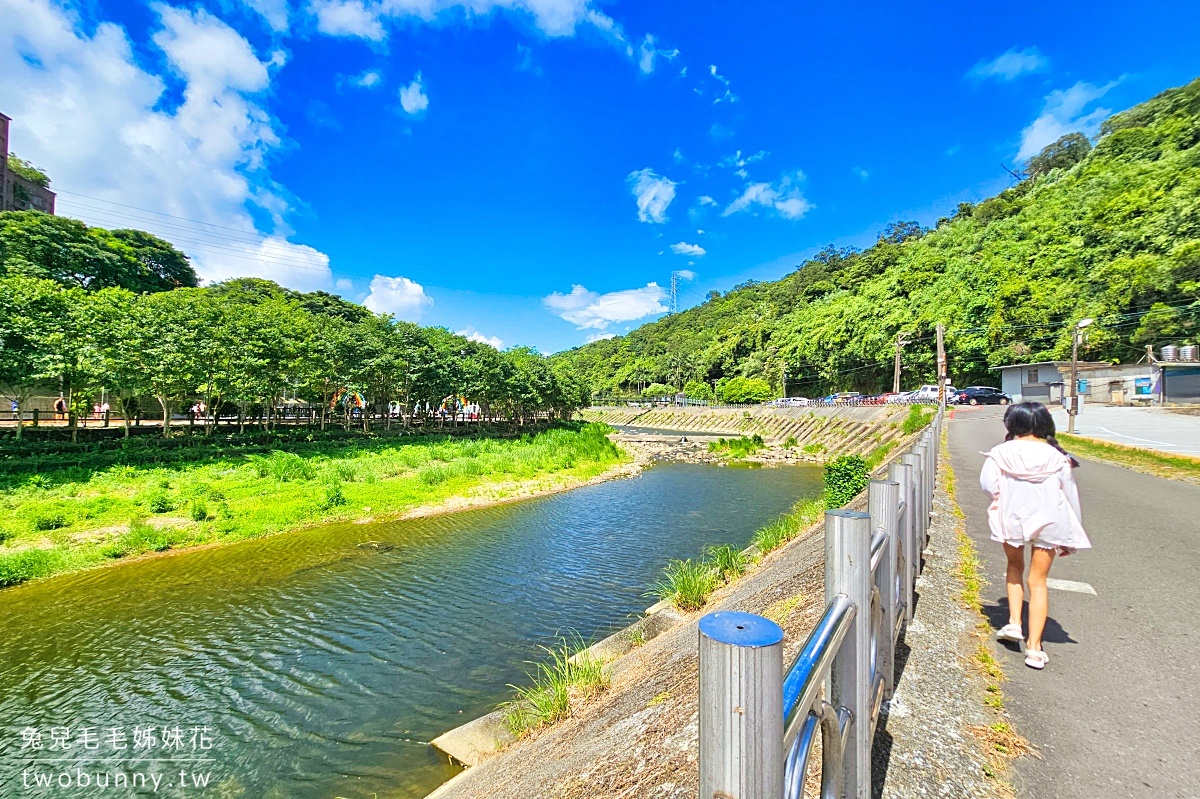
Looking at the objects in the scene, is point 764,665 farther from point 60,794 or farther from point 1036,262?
point 1036,262

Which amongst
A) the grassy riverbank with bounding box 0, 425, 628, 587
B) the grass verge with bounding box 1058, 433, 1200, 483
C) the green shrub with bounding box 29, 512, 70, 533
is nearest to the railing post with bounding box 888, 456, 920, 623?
the grass verge with bounding box 1058, 433, 1200, 483

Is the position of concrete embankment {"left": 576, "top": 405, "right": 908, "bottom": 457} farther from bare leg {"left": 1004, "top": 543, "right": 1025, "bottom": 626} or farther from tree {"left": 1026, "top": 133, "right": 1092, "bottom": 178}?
tree {"left": 1026, "top": 133, "right": 1092, "bottom": 178}

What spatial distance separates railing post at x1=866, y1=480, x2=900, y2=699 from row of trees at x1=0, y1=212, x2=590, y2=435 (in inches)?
847

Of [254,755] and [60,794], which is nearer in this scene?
[60,794]

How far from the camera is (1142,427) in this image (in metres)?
18.8

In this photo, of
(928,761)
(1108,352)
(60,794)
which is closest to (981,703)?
(928,761)

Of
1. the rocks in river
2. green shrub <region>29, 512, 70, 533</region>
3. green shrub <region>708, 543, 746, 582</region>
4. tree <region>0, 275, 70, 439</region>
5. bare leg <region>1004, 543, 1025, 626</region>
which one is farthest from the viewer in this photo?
tree <region>0, 275, 70, 439</region>

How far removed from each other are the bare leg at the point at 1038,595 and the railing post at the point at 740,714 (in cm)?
331

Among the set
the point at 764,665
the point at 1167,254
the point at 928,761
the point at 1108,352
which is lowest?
the point at 928,761

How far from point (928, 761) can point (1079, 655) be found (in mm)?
1877

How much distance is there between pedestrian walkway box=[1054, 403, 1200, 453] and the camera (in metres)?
14.5

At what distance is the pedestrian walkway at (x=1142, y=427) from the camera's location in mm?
14531

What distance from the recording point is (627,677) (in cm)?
512

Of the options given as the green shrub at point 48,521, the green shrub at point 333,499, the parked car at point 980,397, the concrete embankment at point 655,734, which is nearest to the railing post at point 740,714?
the concrete embankment at point 655,734
